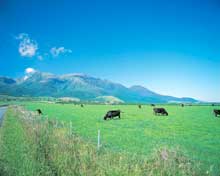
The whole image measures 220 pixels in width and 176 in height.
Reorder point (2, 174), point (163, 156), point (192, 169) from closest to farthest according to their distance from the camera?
1. point (2, 174)
2. point (192, 169)
3. point (163, 156)

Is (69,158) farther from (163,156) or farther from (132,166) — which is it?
(163,156)

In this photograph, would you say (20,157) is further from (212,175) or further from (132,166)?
(212,175)

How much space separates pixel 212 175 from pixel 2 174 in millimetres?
9573

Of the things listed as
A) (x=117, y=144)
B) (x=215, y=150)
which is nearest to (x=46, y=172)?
(x=117, y=144)

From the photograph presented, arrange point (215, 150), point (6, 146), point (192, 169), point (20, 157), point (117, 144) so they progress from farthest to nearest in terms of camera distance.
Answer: point (117, 144) < point (215, 150) < point (6, 146) < point (20, 157) < point (192, 169)

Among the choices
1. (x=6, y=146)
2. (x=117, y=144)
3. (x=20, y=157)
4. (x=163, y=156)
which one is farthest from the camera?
(x=117, y=144)

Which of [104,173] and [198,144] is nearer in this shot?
[104,173]

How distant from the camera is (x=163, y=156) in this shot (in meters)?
12.6

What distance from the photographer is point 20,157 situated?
44.3ft

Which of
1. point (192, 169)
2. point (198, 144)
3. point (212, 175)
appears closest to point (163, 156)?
point (192, 169)

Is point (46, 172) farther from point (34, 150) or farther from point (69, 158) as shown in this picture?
point (34, 150)

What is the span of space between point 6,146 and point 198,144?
573 inches

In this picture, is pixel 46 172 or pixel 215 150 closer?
pixel 46 172

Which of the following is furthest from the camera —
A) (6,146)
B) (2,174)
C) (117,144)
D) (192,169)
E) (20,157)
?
(117,144)
